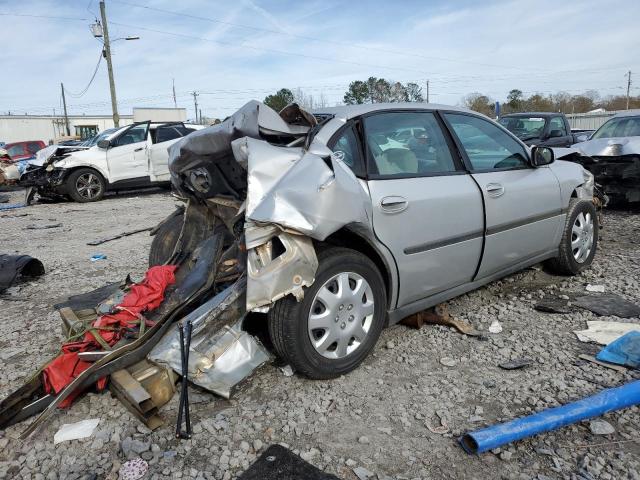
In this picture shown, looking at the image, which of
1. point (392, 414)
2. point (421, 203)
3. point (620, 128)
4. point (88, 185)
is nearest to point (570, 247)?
point (421, 203)

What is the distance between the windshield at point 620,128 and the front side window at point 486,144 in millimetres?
5403

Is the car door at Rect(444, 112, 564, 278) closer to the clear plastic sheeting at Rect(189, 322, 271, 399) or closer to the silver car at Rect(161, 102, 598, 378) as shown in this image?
the silver car at Rect(161, 102, 598, 378)

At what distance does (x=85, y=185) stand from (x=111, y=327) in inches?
383

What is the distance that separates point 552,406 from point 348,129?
79.2 inches

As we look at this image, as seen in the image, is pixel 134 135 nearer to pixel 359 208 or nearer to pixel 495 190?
pixel 495 190

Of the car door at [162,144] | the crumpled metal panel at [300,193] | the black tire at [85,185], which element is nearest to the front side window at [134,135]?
the car door at [162,144]

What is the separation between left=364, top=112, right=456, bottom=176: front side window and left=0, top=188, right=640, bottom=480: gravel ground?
123cm

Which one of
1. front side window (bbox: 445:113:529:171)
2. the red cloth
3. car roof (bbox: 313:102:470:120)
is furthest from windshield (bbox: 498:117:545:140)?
the red cloth

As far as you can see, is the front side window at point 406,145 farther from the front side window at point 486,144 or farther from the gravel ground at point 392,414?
the gravel ground at point 392,414

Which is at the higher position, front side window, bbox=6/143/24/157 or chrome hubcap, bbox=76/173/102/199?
front side window, bbox=6/143/24/157

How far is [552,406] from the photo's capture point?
268cm

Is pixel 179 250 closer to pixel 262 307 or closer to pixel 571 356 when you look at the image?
pixel 262 307

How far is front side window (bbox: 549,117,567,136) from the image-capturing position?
36.0ft

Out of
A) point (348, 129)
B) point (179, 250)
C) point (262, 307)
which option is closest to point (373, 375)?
point (262, 307)
